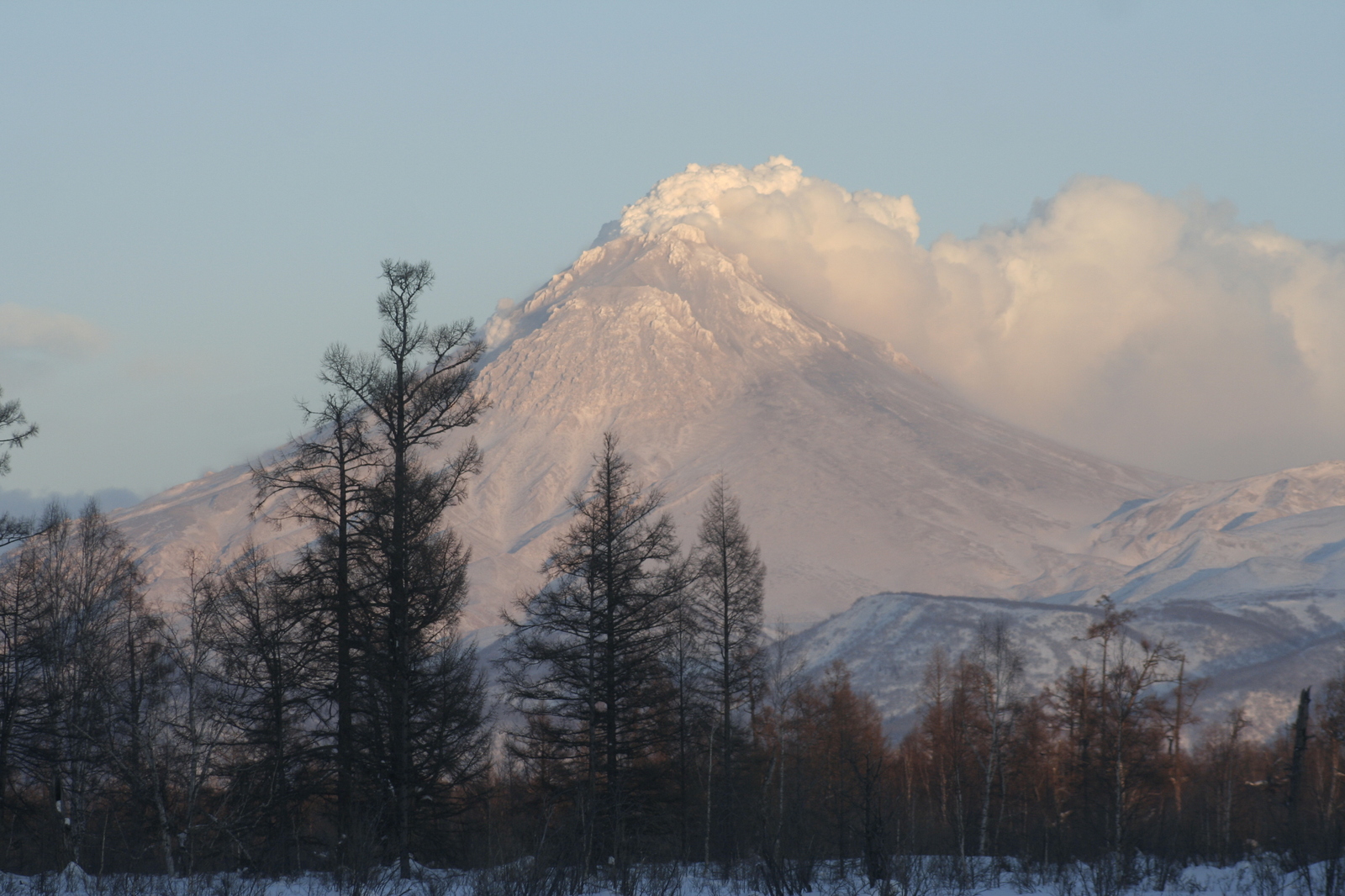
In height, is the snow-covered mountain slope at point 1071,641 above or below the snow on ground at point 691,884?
above

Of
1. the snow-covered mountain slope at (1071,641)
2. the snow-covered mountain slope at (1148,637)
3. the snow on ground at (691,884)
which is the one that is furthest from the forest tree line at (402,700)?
the snow-covered mountain slope at (1148,637)

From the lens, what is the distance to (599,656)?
87.6 ft

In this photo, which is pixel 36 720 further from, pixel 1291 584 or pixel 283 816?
pixel 1291 584

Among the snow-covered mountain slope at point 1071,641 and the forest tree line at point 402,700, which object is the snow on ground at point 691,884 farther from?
the snow-covered mountain slope at point 1071,641

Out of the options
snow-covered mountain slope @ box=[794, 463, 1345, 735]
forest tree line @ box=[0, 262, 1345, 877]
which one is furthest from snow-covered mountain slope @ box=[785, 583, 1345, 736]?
forest tree line @ box=[0, 262, 1345, 877]

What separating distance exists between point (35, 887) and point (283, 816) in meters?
7.36

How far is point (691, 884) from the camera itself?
21438 mm

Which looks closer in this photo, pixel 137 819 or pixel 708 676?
pixel 137 819

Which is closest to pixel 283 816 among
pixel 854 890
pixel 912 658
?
pixel 854 890

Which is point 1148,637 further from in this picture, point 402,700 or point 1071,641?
point 402,700

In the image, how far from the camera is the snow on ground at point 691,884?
53.0ft

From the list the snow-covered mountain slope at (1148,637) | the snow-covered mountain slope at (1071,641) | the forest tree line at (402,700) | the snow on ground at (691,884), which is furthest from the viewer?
the snow-covered mountain slope at (1148,637)

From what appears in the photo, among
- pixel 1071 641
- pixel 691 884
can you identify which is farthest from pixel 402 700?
pixel 1071 641

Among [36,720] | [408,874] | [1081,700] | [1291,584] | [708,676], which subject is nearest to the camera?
[408,874]
